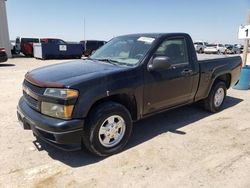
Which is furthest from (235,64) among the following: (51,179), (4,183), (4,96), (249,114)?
(4,96)

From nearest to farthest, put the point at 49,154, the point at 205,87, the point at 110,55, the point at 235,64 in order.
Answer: the point at 49,154 → the point at 110,55 → the point at 205,87 → the point at 235,64

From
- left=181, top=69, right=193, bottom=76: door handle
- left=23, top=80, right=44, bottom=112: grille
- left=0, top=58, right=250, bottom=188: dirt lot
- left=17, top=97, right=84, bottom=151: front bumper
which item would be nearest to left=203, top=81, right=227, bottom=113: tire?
left=0, top=58, right=250, bottom=188: dirt lot

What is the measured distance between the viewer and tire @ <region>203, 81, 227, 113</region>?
5523 millimetres

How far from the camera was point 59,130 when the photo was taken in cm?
306

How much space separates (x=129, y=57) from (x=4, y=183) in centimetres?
258

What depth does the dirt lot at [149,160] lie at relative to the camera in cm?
299

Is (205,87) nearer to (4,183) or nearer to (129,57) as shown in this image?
(129,57)

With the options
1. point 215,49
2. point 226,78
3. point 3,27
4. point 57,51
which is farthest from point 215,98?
point 215,49

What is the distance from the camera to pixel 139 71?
3.74 meters

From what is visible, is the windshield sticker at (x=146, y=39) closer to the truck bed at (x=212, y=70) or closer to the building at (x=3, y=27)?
the truck bed at (x=212, y=70)

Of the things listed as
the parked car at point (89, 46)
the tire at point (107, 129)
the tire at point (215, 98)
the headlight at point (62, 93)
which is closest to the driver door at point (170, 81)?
the tire at point (107, 129)

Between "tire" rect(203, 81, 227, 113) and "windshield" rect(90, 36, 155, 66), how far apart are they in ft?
7.28

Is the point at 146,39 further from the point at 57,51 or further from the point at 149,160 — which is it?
the point at 57,51

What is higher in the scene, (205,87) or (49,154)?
(205,87)
